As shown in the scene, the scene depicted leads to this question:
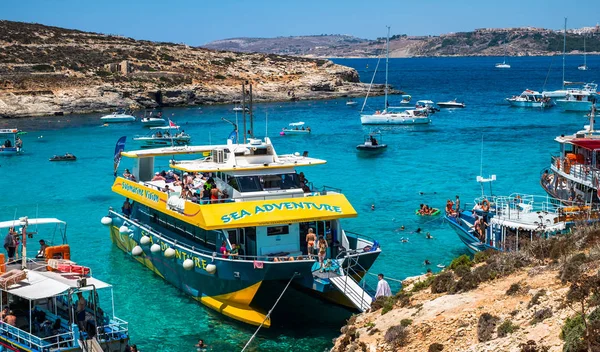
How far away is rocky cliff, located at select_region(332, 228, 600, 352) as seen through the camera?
14797mm

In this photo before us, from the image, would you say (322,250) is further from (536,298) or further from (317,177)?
(317,177)

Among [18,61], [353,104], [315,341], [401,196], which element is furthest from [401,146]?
[18,61]

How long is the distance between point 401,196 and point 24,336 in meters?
28.8

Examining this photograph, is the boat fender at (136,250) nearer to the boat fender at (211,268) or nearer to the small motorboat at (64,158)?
the boat fender at (211,268)

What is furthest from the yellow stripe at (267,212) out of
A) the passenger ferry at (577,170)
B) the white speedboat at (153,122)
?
the white speedboat at (153,122)

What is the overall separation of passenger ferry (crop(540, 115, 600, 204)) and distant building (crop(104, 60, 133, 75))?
3403 inches

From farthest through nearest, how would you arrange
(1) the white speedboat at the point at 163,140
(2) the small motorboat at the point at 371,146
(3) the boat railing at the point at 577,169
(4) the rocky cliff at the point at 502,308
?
(1) the white speedboat at the point at 163,140 < (2) the small motorboat at the point at 371,146 < (3) the boat railing at the point at 577,169 < (4) the rocky cliff at the point at 502,308

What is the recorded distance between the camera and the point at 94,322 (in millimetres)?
→ 19797

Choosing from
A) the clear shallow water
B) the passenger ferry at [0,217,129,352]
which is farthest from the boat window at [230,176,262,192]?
the passenger ferry at [0,217,129,352]

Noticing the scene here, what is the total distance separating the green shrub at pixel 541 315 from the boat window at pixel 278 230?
1067 centimetres

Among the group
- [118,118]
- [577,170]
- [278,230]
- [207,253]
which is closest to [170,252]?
[207,253]

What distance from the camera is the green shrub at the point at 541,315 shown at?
15.5 m

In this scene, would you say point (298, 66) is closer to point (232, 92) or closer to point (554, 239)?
point (232, 92)

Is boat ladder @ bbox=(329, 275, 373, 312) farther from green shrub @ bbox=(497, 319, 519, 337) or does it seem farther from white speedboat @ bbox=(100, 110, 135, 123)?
white speedboat @ bbox=(100, 110, 135, 123)
